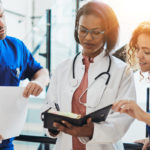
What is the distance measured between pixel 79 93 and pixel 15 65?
44cm

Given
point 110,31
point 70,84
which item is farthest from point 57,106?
point 110,31

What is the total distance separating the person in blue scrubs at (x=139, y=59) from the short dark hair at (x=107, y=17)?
0.12 m

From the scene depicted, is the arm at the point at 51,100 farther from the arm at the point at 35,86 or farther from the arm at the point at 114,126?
the arm at the point at 114,126

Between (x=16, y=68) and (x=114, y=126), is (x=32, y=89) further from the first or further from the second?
(x=114, y=126)

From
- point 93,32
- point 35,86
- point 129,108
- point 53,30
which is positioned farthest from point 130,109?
point 53,30

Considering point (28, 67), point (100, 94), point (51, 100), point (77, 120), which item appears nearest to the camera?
point (77, 120)

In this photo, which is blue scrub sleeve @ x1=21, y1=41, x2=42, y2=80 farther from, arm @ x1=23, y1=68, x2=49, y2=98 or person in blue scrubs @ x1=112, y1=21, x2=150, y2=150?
person in blue scrubs @ x1=112, y1=21, x2=150, y2=150

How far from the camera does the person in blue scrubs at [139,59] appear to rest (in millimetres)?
939

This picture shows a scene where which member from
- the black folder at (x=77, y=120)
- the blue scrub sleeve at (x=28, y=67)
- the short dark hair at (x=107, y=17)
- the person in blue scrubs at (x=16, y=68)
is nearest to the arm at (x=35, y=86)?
the person in blue scrubs at (x=16, y=68)

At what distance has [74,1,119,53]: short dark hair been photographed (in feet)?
3.52

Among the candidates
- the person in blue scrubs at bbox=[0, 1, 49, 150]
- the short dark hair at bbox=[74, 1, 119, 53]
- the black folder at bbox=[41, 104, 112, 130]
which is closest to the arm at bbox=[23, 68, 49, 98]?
the person in blue scrubs at bbox=[0, 1, 49, 150]

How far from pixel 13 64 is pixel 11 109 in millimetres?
270

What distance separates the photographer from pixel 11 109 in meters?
1.17

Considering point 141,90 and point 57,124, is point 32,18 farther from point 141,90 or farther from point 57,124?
point 57,124
